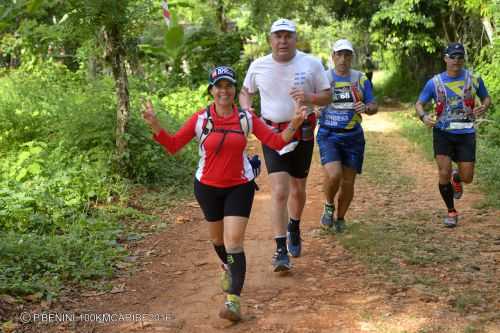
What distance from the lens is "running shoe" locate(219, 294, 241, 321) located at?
439cm

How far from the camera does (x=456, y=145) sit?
22.9 ft

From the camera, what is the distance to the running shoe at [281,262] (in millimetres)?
5453

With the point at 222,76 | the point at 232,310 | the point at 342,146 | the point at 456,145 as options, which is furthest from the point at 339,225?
the point at 222,76

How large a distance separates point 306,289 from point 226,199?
1180 mm

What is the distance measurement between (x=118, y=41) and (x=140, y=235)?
121 inches

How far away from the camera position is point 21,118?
→ 10.2 metres

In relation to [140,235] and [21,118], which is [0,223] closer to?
[140,235]

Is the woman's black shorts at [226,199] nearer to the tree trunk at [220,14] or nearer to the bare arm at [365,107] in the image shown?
the bare arm at [365,107]

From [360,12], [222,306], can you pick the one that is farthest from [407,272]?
[360,12]

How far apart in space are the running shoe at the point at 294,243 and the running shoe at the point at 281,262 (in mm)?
539

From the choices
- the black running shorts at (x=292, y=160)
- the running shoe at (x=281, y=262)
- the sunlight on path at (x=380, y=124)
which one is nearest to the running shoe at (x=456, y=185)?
the black running shorts at (x=292, y=160)

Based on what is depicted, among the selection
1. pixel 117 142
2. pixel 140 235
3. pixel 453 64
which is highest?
pixel 453 64

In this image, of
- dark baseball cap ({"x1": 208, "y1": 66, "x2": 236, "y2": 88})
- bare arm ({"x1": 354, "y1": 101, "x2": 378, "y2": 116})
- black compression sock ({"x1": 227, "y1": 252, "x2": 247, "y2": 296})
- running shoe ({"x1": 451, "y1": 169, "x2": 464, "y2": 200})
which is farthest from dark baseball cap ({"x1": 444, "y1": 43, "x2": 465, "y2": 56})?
black compression sock ({"x1": 227, "y1": 252, "x2": 247, "y2": 296})

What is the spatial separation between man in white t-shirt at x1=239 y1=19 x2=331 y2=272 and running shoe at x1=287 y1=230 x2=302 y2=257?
1.45 ft
